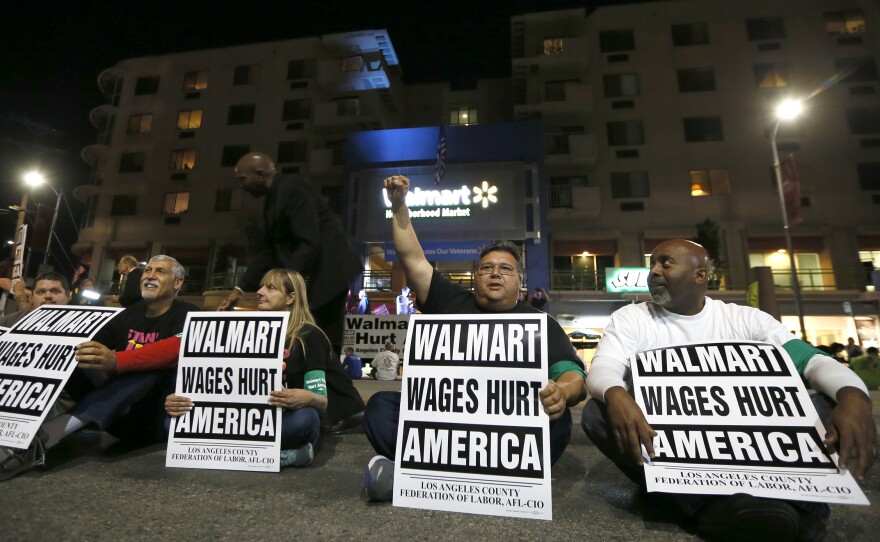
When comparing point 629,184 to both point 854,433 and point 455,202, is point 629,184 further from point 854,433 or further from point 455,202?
point 854,433

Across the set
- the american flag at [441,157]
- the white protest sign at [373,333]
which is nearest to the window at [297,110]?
the american flag at [441,157]

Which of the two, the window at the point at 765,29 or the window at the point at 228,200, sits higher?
the window at the point at 765,29

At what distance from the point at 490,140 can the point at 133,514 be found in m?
18.9

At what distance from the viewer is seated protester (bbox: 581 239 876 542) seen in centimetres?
149

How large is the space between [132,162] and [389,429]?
29628mm

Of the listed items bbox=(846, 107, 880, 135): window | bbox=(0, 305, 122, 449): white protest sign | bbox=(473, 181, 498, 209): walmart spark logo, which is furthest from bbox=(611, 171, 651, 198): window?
bbox=(0, 305, 122, 449): white protest sign

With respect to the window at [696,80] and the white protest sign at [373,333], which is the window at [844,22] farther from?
the white protest sign at [373,333]

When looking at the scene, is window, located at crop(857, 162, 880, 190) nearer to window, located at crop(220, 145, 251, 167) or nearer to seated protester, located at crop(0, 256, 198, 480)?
seated protester, located at crop(0, 256, 198, 480)

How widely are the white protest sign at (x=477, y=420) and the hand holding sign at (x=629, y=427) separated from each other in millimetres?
280

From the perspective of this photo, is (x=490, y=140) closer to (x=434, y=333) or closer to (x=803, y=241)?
(x=803, y=241)

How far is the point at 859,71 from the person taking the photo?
19578 millimetres

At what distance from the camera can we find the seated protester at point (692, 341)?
1489 millimetres

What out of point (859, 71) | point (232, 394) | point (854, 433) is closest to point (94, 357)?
point (232, 394)

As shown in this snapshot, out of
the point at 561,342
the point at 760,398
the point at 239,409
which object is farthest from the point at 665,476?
the point at 239,409
